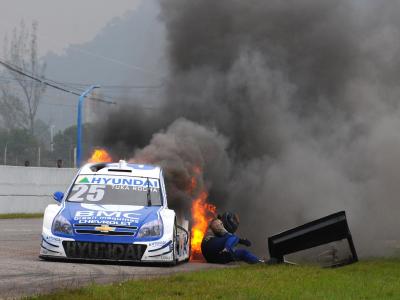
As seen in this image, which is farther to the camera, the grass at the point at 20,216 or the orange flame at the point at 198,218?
the grass at the point at 20,216

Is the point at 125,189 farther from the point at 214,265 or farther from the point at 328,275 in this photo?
the point at 328,275

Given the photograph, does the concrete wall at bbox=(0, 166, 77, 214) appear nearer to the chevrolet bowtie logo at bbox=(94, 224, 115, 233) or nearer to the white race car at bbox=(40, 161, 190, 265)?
the white race car at bbox=(40, 161, 190, 265)

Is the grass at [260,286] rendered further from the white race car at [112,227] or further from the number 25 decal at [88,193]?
the number 25 decal at [88,193]

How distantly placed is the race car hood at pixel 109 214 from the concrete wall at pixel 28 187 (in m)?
19.1

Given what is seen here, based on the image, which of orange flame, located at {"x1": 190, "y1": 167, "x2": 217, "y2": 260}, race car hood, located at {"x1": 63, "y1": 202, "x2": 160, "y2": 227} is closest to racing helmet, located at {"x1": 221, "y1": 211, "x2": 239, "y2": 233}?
orange flame, located at {"x1": 190, "y1": 167, "x2": 217, "y2": 260}

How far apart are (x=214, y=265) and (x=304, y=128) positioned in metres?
8.50

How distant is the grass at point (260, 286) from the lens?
996 centimetres

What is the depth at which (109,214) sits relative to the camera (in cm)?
1430

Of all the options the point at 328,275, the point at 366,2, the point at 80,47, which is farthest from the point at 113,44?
the point at 328,275

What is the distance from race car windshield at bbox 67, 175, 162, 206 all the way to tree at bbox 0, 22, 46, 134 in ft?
302

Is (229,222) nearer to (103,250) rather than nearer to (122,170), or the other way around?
(122,170)

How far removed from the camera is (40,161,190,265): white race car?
13.9 meters

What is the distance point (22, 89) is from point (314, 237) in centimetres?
10228

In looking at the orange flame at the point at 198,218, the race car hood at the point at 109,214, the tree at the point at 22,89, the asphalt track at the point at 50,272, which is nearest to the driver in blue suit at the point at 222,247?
the asphalt track at the point at 50,272
